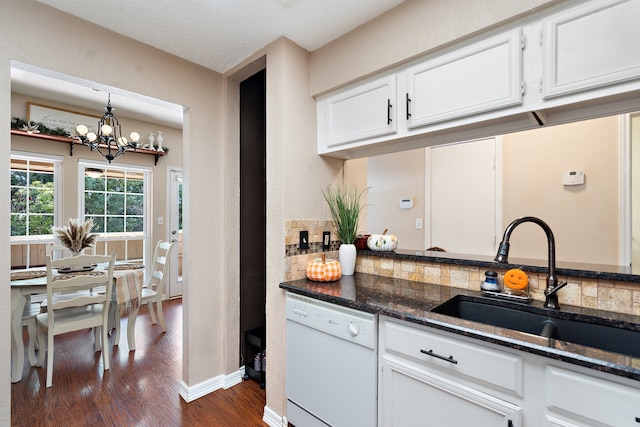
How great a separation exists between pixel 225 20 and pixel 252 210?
1.33m

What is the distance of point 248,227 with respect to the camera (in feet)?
8.02

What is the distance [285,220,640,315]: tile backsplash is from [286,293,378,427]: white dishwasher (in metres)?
0.32

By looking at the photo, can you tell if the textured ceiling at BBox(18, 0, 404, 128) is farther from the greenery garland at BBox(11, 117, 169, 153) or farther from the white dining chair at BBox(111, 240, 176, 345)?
the greenery garland at BBox(11, 117, 169, 153)

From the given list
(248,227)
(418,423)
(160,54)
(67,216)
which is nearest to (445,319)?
(418,423)

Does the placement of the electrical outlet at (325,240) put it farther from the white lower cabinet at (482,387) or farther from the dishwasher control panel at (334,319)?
the white lower cabinet at (482,387)

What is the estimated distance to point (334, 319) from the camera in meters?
1.52

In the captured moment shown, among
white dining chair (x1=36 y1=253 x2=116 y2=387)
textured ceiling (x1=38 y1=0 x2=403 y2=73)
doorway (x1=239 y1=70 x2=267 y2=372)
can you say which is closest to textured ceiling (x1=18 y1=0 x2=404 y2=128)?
textured ceiling (x1=38 y1=0 x2=403 y2=73)

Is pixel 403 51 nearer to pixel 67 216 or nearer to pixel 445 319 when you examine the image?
pixel 445 319

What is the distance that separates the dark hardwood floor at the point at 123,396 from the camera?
6.22 feet

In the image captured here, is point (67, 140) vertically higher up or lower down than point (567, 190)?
higher up

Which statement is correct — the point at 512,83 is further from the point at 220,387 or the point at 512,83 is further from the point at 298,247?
the point at 220,387

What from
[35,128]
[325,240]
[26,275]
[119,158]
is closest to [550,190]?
[325,240]

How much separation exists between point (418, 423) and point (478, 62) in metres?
1.63

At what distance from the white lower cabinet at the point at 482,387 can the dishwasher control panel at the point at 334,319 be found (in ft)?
0.21
